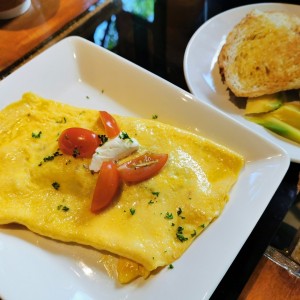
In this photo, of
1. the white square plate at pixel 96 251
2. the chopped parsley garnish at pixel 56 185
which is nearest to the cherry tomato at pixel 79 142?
the chopped parsley garnish at pixel 56 185

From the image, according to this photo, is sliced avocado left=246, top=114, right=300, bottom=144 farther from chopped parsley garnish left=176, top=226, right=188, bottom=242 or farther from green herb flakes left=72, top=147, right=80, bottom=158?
green herb flakes left=72, top=147, right=80, bottom=158

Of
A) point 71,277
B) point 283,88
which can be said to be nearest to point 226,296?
point 71,277

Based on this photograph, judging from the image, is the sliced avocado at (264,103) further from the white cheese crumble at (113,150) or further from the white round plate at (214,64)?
the white cheese crumble at (113,150)

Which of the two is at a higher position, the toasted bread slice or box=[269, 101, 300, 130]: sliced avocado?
the toasted bread slice

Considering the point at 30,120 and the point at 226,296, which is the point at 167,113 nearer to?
the point at 30,120

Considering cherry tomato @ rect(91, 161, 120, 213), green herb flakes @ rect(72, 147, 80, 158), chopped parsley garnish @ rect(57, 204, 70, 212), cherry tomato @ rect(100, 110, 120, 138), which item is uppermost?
cherry tomato @ rect(100, 110, 120, 138)

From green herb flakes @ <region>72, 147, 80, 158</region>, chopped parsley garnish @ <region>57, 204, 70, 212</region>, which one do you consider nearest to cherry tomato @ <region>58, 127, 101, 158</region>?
green herb flakes @ <region>72, 147, 80, 158</region>

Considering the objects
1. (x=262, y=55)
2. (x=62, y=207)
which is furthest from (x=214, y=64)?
(x=62, y=207)
